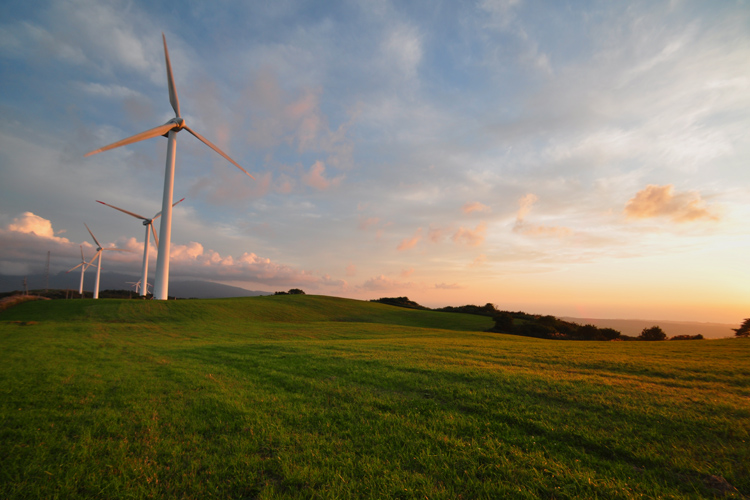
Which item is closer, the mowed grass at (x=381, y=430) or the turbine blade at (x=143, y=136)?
the mowed grass at (x=381, y=430)

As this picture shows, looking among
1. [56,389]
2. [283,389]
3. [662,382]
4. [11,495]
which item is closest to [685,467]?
[662,382]

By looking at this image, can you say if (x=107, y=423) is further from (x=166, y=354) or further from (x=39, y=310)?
(x=39, y=310)

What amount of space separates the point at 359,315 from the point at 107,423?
5680 cm

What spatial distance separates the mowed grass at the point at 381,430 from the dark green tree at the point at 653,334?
33059 millimetres

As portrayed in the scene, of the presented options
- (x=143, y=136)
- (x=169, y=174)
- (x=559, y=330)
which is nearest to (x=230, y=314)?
(x=169, y=174)

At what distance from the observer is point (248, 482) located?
5.07 m

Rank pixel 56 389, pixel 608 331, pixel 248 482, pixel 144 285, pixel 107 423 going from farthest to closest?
pixel 144 285, pixel 608 331, pixel 56 389, pixel 107 423, pixel 248 482

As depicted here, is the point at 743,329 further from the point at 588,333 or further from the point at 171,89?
the point at 171,89

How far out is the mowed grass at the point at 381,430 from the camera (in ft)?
16.4

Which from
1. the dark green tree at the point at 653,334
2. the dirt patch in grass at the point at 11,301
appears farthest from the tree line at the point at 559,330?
the dirt patch in grass at the point at 11,301

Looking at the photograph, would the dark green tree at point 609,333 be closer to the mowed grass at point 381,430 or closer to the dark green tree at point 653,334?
the dark green tree at point 653,334

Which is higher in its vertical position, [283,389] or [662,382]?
[662,382]

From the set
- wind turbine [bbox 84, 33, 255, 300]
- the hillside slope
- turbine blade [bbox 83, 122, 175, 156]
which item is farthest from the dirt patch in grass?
turbine blade [bbox 83, 122, 175, 156]

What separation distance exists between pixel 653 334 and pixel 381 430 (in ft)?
163
